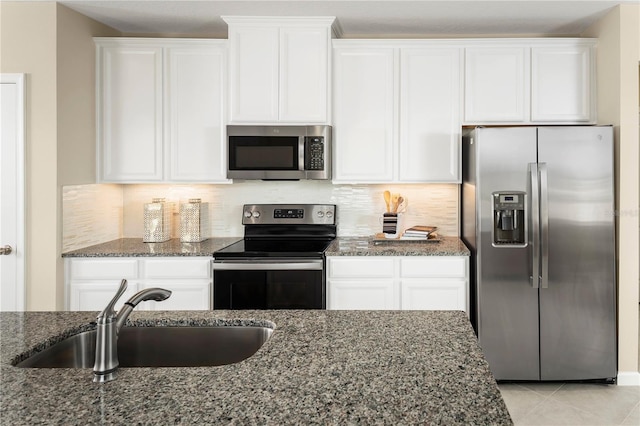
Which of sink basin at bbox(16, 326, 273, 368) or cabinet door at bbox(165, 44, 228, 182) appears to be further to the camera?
cabinet door at bbox(165, 44, 228, 182)

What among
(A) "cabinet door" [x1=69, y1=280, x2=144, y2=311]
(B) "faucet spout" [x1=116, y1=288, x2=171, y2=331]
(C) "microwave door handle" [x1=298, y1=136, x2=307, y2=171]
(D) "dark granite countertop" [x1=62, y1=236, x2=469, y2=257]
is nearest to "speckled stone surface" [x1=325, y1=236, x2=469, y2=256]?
(D) "dark granite countertop" [x1=62, y1=236, x2=469, y2=257]

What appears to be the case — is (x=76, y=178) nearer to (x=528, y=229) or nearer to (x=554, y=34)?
(x=528, y=229)

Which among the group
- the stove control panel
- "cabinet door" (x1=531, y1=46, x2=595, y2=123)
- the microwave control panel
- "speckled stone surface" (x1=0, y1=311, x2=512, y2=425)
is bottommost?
"speckled stone surface" (x1=0, y1=311, x2=512, y2=425)

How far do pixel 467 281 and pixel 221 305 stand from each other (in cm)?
160

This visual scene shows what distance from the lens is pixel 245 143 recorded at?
3465mm

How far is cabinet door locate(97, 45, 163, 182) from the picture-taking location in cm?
356

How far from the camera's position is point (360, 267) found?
320 centimetres

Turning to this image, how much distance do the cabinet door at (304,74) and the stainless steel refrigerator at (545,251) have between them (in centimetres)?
110

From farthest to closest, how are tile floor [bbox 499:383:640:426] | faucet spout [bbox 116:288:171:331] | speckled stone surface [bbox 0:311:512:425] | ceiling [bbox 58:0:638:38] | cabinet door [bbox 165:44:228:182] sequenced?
cabinet door [bbox 165:44:228:182], ceiling [bbox 58:0:638:38], tile floor [bbox 499:383:640:426], faucet spout [bbox 116:288:171:331], speckled stone surface [bbox 0:311:512:425]

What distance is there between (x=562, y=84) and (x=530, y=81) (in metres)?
0.22

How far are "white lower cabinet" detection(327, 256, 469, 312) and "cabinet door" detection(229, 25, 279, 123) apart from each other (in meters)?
1.17

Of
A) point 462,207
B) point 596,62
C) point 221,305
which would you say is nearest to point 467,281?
point 462,207

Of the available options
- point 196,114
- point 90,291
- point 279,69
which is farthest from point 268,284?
point 279,69

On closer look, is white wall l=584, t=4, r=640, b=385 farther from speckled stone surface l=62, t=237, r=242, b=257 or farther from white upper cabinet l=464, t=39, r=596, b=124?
speckled stone surface l=62, t=237, r=242, b=257
